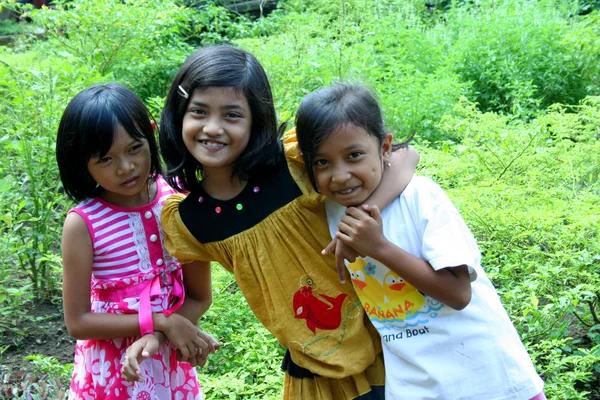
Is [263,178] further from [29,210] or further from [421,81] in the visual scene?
[421,81]

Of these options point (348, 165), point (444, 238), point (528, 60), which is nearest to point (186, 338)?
point (348, 165)

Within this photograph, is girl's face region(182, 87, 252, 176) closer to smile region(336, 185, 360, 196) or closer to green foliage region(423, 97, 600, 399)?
smile region(336, 185, 360, 196)

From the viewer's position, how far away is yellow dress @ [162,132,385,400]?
1.82 m

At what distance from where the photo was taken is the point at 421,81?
→ 564 centimetres

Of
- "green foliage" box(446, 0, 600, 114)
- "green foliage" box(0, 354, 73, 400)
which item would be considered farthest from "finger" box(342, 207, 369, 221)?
"green foliage" box(446, 0, 600, 114)

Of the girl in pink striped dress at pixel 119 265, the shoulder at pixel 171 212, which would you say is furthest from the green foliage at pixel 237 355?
the shoulder at pixel 171 212

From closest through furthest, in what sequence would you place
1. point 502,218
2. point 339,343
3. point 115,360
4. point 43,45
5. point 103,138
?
point 339,343 → point 103,138 → point 115,360 → point 502,218 → point 43,45

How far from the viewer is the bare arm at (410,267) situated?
1600mm

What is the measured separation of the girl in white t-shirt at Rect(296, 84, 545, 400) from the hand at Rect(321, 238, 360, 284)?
0.04 meters

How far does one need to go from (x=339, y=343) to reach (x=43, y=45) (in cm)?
526

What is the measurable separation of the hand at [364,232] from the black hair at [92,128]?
73cm

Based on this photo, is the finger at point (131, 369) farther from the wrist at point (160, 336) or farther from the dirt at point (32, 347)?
the dirt at point (32, 347)

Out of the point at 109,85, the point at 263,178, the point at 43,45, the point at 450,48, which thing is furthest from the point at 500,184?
the point at 43,45

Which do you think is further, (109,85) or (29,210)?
(29,210)
